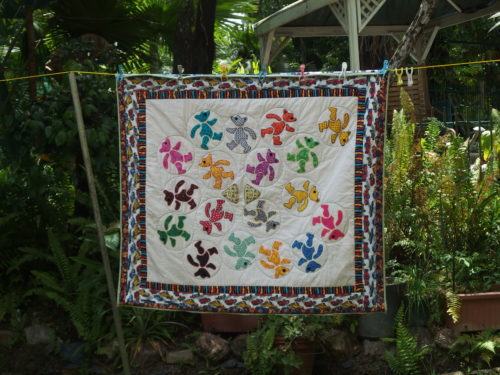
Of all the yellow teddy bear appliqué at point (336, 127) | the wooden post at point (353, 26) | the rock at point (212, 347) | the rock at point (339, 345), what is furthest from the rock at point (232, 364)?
the wooden post at point (353, 26)

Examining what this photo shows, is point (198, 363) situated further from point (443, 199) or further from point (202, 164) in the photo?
point (443, 199)

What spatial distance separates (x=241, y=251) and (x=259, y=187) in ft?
1.29

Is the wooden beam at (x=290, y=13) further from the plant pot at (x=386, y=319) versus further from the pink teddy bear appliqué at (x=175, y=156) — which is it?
the pink teddy bear appliqué at (x=175, y=156)

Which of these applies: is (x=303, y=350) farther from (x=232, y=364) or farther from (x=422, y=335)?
(x=422, y=335)

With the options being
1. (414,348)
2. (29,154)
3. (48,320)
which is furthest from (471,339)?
(29,154)

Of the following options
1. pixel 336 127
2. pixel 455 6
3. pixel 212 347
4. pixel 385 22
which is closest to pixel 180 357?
pixel 212 347

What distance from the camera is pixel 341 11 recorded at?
26.5 feet

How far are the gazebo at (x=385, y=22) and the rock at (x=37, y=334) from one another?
14.6 ft

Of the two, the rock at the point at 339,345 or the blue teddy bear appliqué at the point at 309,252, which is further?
the rock at the point at 339,345

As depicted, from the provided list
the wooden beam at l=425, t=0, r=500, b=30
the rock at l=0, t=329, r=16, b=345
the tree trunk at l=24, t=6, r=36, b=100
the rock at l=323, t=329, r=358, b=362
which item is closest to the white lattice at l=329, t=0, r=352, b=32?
the wooden beam at l=425, t=0, r=500, b=30

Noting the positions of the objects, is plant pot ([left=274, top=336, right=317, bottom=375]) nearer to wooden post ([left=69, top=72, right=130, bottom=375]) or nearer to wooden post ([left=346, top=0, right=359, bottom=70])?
wooden post ([left=69, top=72, right=130, bottom=375])

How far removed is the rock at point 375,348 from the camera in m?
5.26

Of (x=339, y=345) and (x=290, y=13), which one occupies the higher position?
(x=290, y=13)

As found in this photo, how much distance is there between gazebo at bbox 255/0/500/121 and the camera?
8.69m
